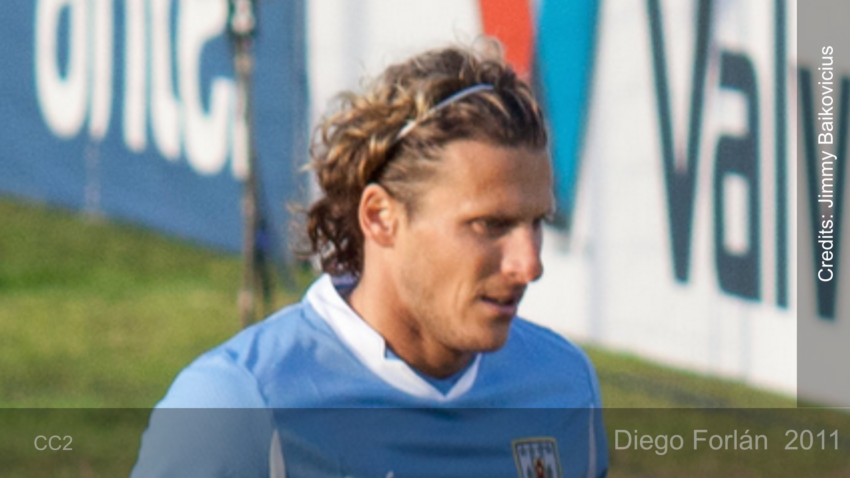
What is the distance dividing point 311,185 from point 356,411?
6.09 meters

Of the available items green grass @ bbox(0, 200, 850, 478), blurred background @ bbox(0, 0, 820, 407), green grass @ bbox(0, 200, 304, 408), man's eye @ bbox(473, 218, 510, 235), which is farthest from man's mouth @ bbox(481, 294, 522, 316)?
green grass @ bbox(0, 200, 304, 408)

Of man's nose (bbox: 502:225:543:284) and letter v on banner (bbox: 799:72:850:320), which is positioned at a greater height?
man's nose (bbox: 502:225:543:284)

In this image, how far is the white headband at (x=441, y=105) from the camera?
3.20m

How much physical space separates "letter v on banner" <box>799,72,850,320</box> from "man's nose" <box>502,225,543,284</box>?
10.6 ft

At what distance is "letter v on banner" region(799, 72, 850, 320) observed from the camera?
19.7ft

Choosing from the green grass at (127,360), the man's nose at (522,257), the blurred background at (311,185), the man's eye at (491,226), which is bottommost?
the green grass at (127,360)

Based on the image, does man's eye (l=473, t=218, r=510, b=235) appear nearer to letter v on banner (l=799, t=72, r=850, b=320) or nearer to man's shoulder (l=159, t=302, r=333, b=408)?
man's shoulder (l=159, t=302, r=333, b=408)

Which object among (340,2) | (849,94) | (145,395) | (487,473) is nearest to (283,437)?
(487,473)

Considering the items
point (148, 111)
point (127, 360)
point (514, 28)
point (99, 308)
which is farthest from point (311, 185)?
point (148, 111)

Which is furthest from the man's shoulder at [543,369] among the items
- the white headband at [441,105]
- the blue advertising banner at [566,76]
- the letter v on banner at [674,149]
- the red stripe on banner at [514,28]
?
the red stripe on banner at [514,28]

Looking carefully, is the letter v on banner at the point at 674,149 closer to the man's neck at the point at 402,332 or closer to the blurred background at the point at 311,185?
the blurred background at the point at 311,185

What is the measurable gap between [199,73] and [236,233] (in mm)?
1047

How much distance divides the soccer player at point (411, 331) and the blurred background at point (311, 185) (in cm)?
65

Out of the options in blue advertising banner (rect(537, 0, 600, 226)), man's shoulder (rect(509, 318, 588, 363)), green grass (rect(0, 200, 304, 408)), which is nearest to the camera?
man's shoulder (rect(509, 318, 588, 363))
